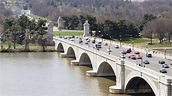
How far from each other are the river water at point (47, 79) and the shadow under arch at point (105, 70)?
125 centimetres

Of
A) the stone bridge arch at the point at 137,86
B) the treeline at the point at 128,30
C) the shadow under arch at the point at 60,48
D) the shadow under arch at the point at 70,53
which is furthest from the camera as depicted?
the treeline at the point at 128,30

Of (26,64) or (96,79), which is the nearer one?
(96,79)

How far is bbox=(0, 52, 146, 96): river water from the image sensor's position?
166 ft

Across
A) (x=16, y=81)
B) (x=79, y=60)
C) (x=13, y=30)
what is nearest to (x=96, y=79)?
(x=16, y=81)

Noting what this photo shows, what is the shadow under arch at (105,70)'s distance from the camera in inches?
2347

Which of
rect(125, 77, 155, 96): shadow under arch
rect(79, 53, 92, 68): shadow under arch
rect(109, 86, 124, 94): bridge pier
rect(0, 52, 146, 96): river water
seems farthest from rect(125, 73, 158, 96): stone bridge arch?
rect(79, 53, 92, 68): shadow under arch

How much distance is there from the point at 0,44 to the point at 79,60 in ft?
85.8

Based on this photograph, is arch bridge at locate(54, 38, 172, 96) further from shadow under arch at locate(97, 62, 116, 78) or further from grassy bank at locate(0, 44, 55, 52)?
grassy bank at locate(0, 44, 55, 52)

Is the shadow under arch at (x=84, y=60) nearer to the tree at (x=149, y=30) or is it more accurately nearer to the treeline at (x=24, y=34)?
the treeline at (x=24, y=34)

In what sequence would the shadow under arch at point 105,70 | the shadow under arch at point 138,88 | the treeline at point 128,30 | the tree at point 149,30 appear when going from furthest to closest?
the tree at point 149,30
the treeline at point 128,30
the shadow under arch at point 105,70
the shadow under arch at point 138,88

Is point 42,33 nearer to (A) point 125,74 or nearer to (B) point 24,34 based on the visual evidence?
(B) point 24,34

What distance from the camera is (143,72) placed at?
141ft

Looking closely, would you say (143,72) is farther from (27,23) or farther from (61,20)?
(61,20)

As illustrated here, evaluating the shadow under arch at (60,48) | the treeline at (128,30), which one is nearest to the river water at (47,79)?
the shadow under arch at (60,48)
